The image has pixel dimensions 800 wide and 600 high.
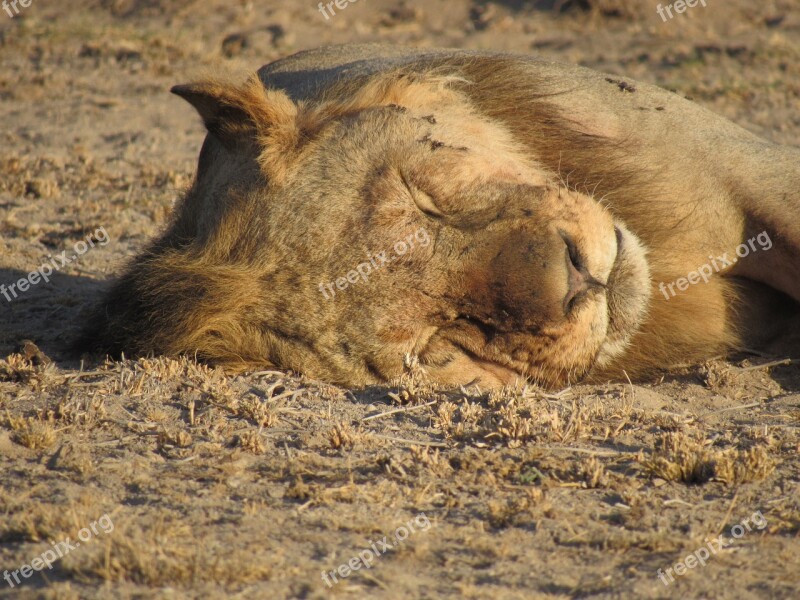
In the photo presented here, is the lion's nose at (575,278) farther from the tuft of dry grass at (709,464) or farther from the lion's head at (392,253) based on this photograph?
the tuft of dry grass at (709,464)

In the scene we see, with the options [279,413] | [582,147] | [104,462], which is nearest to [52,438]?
[104,462]

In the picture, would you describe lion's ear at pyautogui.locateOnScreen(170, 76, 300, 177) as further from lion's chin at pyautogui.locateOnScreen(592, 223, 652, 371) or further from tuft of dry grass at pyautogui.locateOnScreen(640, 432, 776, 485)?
tuft of dry grass at pyautogui.locateOnScreen(640, 432, 776, 485)

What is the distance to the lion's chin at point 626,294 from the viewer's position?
390cm

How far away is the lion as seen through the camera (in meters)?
3.77

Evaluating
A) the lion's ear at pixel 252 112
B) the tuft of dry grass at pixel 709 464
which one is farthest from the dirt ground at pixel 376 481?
the lion's ear at pixel 252 112

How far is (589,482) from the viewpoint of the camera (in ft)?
11.2

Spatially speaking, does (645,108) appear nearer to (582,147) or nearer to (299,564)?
(582,147)

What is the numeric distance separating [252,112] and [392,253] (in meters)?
0.82

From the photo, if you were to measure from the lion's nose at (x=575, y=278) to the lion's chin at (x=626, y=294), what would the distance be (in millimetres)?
189

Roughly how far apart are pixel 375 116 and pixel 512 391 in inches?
47.1

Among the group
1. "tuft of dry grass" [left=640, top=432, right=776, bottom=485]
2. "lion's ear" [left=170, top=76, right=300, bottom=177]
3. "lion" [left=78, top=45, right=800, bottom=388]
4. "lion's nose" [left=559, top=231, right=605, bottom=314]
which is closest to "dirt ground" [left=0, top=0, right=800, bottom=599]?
"tuft of dry grass" [left=640, top=432, right=776, bottom=485]

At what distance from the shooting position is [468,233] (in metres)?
3.77

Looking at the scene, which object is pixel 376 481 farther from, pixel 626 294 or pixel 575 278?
pixel 626 294

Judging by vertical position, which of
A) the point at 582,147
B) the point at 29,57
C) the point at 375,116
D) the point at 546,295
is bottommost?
the point at 546,295
